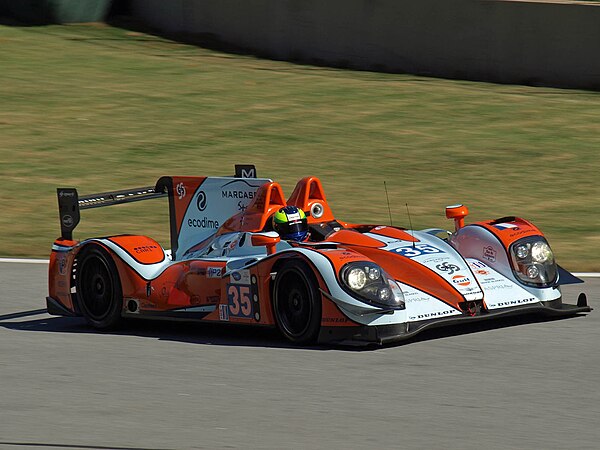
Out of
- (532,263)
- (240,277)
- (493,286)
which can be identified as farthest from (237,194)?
(532,263)

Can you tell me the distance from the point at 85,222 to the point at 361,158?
508 cm

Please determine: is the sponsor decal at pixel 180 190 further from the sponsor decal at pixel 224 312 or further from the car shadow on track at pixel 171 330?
the sponsor decal at pixel 224 312

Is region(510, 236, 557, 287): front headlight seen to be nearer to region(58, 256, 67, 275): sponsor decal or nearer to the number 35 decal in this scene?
the number 35 decal

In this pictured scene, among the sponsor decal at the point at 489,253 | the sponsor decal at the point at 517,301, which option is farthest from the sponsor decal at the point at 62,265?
the sponsor decal at the point at 517,301

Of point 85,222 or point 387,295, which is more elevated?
point 85,222

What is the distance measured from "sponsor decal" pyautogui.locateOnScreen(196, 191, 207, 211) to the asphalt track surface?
41.4 inches

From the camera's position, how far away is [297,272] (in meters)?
8.07

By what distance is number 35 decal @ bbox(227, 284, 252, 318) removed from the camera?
835 cm

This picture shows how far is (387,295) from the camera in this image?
26.0ft

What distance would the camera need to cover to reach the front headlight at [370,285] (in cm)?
784

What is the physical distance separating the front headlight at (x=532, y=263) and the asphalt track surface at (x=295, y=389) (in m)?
0.32

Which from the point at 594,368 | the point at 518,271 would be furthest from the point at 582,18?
the point at 594,368

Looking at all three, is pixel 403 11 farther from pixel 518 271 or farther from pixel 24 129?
pixel 518 271

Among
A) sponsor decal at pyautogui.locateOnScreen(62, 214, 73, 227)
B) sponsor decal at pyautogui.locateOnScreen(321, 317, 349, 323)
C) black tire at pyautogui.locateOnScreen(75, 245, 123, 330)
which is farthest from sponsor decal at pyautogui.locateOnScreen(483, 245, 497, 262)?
sponsor decal at pyautogui.locateOnScreen(62, 214, 73, 227)
